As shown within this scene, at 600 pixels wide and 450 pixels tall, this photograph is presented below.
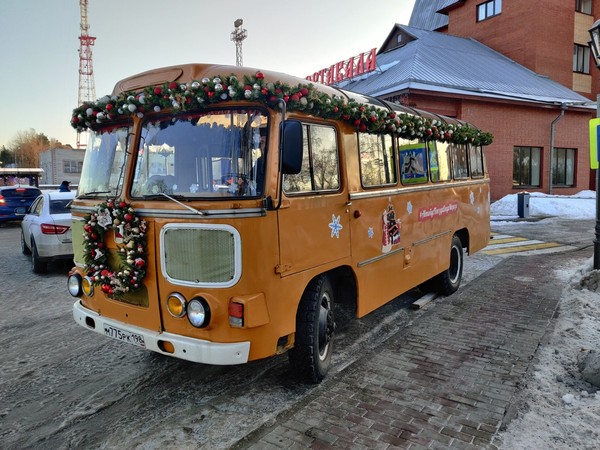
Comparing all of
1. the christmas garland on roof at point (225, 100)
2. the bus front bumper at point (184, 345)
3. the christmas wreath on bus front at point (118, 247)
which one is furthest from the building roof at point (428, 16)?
the bus front bumper at point (184, 345)

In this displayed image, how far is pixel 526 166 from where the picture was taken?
23.4m

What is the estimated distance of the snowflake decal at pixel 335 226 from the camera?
4410mm

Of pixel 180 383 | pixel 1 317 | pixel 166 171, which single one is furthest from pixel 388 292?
pixel 1 317

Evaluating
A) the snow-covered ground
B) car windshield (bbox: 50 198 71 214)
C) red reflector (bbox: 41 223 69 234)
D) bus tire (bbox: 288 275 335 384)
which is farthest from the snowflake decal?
car windshield (bbox: 50 198 71 214)

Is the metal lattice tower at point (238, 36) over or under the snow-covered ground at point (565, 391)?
over

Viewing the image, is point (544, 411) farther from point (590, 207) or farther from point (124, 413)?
point (590, 207)

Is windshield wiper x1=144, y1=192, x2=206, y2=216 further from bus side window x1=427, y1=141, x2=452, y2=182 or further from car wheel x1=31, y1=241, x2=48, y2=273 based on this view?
car wheel x1=31, y1=241, x2=48, y2=273

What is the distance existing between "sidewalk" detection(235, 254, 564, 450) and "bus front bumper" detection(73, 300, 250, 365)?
61cm

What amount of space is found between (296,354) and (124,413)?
151 centimetres

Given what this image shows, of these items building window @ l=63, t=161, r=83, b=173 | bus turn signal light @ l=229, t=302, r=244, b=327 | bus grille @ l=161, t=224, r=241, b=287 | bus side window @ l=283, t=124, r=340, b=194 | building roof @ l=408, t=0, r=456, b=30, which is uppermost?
building roof @ l=408, t=0, r=456, b=30

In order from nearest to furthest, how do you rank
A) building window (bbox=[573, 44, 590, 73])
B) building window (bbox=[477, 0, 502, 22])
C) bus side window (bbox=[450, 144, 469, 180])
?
1. bus side window (bbox=[450, 144, 469, 180])
2. building window (bbox=[477, 0, 502, 22])
3. building window (bbox=[573, 44, 590, 73])

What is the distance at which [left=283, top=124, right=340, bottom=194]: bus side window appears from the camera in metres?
4.03

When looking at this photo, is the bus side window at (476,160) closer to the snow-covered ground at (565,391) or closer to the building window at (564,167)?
the snow-covered ground at (565,391)

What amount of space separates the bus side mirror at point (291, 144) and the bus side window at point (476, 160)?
5.73m
